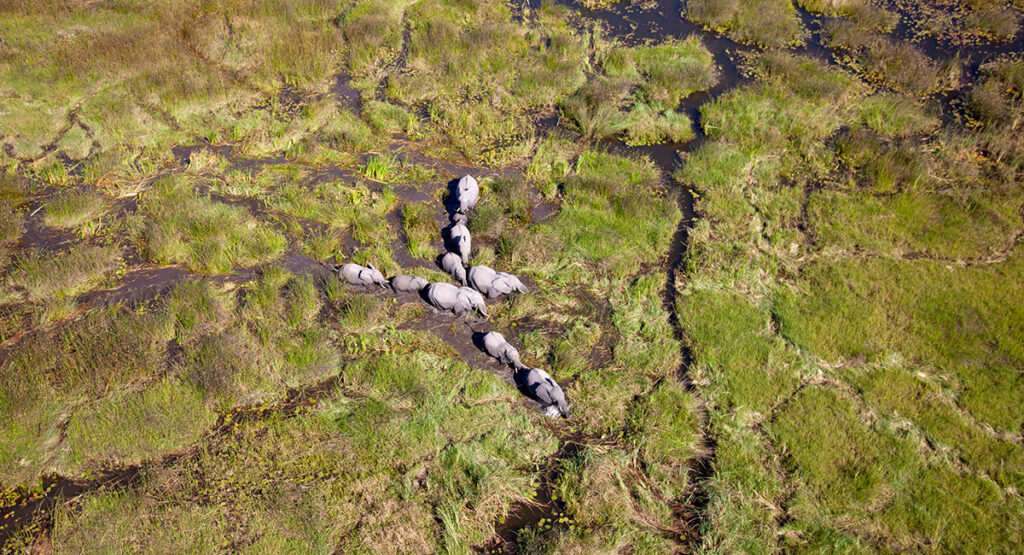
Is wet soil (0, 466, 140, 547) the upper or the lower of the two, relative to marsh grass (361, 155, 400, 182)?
lower

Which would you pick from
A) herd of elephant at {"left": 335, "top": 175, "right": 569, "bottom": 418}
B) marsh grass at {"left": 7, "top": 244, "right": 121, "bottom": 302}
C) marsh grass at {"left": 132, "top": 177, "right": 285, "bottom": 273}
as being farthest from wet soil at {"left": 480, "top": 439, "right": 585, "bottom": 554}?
marsh grass at {"left": 7, "top": 244, "right": 121, "bottom": 302}

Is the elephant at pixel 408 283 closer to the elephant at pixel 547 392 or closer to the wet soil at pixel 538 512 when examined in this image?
the elephant at pixel 547 392

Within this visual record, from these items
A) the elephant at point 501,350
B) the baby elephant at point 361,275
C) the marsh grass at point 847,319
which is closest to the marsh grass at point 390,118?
the baby elephant at point 361,275

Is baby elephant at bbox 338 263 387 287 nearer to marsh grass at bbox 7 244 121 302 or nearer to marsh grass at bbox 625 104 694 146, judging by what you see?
marsh grass at bbox 7 244 121 302

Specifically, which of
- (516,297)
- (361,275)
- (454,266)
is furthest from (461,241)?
(361,275)

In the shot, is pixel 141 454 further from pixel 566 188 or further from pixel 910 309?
pixel 910 309

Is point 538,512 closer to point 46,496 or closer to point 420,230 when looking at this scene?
point 420,230

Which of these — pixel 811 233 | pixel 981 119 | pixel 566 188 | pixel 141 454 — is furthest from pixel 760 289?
pixel 141 454
